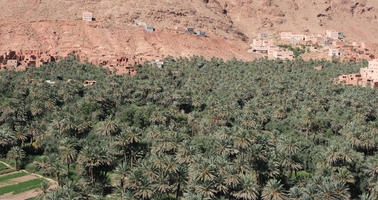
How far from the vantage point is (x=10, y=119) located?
56.7 m

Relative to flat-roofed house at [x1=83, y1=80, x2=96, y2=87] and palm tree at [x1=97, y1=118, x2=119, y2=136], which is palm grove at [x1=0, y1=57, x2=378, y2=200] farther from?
flat-roofed house at [x1=83, y1=80, x2=96, y2=87]

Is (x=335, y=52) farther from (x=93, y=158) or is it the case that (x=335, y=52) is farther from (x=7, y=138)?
(x=7, y=138)

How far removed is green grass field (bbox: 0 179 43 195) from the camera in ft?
133

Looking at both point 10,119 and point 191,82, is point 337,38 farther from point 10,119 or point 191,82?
point 10,119

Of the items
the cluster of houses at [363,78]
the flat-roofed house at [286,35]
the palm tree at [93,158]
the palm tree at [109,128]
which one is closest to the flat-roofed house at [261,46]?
the flat-roofed house at [286,35]

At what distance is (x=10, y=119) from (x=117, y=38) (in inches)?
2620

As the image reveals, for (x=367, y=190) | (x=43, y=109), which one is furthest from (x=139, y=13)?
(x=367, y=190)

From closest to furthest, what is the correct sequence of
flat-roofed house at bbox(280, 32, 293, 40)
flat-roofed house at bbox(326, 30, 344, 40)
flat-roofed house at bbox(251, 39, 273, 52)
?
1. flat-roofed house at bbox(251, 39, 273, 52)
2. flat-roofed house at bbox(280, 32, 293, 40)
3. flat-roofed house at bbox(326, 30, 344, 40)

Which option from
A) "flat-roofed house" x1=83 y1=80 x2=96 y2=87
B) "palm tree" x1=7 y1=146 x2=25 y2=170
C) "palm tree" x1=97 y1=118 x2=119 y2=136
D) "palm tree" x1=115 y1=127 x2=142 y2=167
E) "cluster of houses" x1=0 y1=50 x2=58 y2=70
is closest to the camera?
"palm tree" x1=115 y1=127 x2=142 y2=167

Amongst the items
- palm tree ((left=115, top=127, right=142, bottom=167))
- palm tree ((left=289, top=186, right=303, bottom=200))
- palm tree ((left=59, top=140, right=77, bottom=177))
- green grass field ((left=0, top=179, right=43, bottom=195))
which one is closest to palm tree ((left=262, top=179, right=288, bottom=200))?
palm tree ((left=289, top=186, right=303, bottom=200))

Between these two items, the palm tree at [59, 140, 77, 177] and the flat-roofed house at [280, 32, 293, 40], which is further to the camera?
the flat-roofed house at [280, 32, 293, 40]

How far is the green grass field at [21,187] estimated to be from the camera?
40.7 meters

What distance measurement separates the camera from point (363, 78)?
285 feet

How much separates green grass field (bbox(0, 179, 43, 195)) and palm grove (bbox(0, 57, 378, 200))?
8.20 feet
